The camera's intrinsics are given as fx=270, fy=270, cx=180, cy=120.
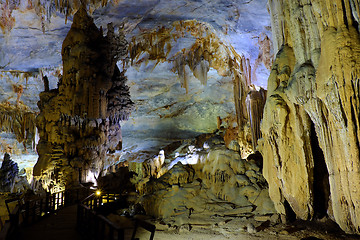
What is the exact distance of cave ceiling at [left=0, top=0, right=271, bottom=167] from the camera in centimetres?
1025

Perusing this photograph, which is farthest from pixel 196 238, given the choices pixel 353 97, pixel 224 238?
pixel 353 97

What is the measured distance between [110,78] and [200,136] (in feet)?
32.8

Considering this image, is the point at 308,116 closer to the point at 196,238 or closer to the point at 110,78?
the point at 196,238

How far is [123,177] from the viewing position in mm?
15281

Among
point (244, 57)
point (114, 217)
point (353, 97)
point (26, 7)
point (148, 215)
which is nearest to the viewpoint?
point (353, 97)

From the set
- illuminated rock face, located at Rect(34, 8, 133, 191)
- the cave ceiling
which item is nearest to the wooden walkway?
illuminated rock face, located at Rect(34, 8, 133, 191)

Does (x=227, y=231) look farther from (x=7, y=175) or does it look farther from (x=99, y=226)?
(x=7, y=175)

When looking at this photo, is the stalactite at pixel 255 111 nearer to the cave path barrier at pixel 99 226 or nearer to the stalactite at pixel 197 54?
the stalactite at pixel 197 54

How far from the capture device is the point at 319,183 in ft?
17.4

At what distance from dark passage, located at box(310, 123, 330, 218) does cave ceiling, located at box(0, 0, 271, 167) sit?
19.3ft

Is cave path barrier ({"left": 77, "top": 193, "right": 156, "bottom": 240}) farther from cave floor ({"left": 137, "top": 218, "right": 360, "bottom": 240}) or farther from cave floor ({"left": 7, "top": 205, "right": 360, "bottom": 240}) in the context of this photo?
cave floor ({"left": 137, "top": 218, "right": 360, "bottom": 240})

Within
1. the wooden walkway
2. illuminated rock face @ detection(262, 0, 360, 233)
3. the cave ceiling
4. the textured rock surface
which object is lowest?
the wooden walkway

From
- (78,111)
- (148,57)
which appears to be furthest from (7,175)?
(148,57)

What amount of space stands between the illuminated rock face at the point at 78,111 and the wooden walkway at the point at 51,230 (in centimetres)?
533
